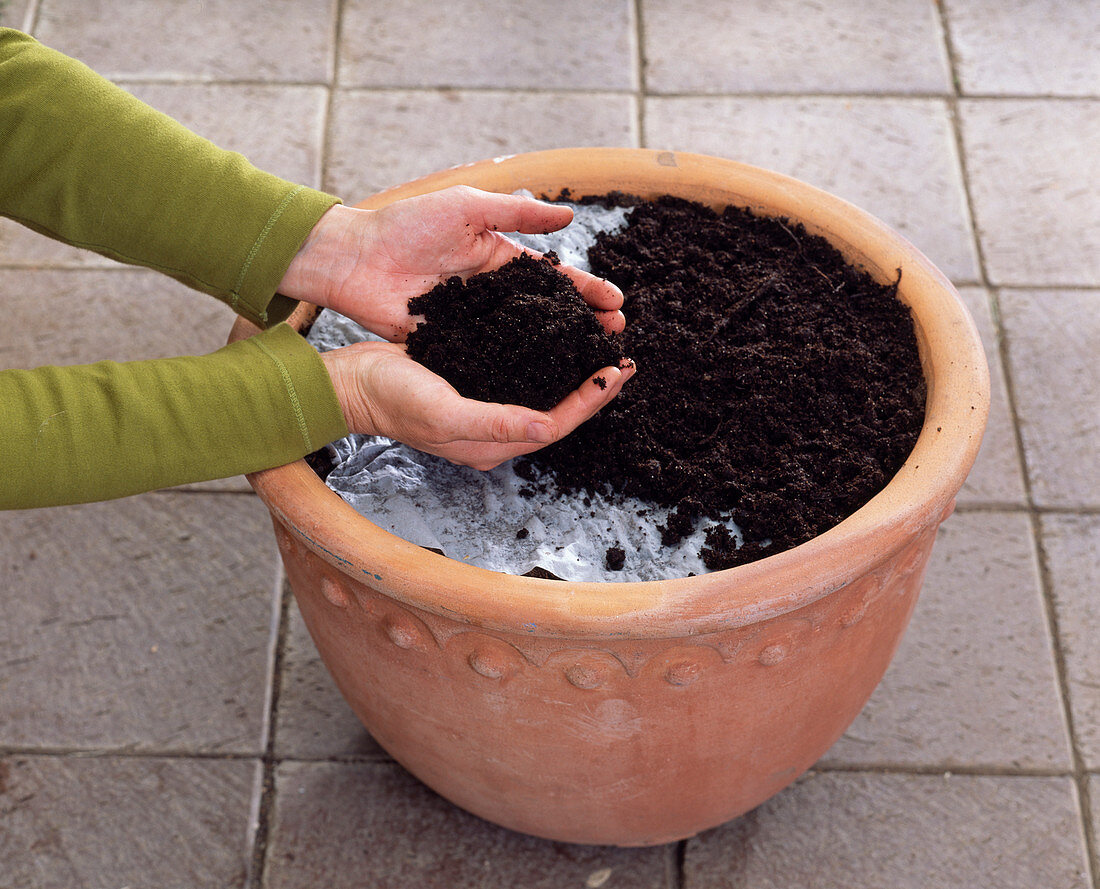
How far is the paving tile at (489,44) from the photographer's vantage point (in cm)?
274

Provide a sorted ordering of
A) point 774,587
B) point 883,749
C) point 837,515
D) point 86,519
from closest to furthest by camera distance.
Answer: point 774,587
point 837,515
point 883,749
point 86,519

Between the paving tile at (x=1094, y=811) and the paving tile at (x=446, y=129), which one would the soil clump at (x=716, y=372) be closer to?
the paving tile at (x=1094, y=811)

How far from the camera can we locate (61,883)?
5.10 ft

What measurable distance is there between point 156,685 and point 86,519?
388 mm

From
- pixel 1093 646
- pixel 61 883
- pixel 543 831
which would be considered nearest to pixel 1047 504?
pixel 1093 646

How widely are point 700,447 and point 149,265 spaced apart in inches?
27.4

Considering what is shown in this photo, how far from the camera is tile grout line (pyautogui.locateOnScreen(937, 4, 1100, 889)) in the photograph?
1.61 m

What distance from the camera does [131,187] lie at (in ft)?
4.06

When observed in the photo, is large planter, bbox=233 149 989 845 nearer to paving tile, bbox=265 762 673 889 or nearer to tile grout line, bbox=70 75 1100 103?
paving tile, bbox=265 762 673 889

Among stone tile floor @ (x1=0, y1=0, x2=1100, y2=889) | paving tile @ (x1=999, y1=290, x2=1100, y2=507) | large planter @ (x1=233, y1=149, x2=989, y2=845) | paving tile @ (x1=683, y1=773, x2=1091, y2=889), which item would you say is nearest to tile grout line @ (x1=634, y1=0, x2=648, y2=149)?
stone tile floor @ (x1=0, y1=0, x2=1100, y2=889)

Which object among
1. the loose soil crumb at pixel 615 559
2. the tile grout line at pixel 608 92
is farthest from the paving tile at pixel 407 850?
the tile grout line at pixel 608 92

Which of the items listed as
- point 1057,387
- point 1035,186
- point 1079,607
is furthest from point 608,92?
point 1079,607

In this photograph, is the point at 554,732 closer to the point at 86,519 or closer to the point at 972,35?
the point at 86,519

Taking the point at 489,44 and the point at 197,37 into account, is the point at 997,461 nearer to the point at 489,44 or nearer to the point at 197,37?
the point at 489,44
